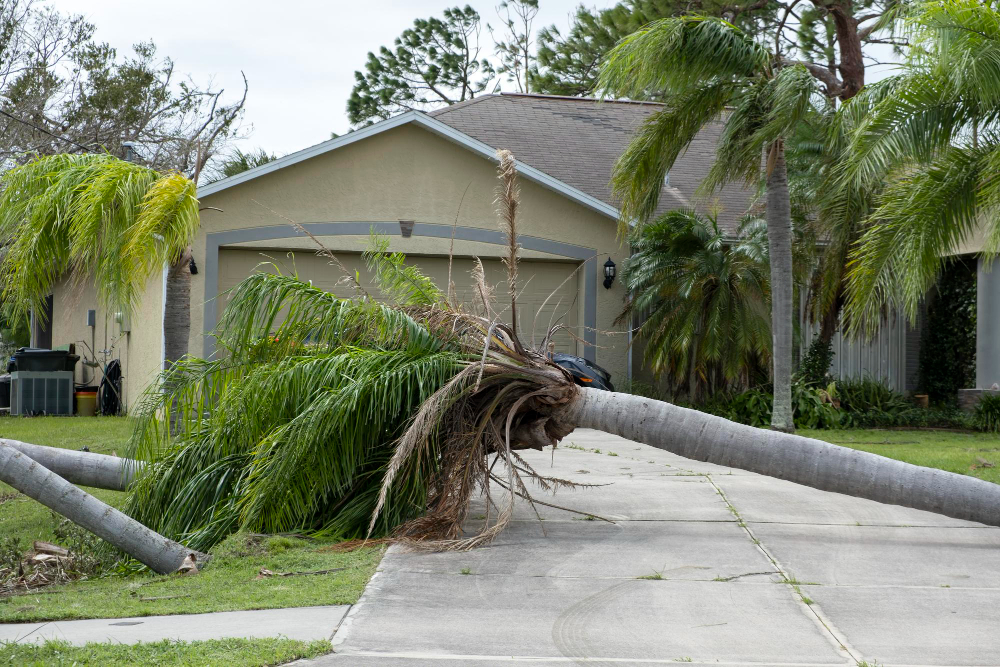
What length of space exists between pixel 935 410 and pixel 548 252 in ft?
21.9

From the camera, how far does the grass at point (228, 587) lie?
16.2ft

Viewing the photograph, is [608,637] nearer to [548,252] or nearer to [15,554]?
[15,554]

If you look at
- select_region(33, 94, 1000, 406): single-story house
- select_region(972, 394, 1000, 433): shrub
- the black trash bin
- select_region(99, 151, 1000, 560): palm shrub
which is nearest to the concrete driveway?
select_region(99, 151, 1000, 560): palm shrub

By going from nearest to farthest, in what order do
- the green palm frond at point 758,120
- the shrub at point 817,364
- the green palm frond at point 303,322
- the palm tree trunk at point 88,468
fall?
the green palm frond at point 303,322 → the palm tree trunk at point 88,468 → the green palm frond at point 758,120 → the shrub at point 817,364

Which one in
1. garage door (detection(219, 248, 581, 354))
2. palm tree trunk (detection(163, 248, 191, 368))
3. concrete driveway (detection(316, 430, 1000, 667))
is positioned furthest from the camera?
garage door (detection(219, 248, 581, 354))

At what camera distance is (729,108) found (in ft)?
42.4

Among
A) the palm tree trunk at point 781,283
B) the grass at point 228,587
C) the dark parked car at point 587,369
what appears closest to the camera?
the grass at point 228,587

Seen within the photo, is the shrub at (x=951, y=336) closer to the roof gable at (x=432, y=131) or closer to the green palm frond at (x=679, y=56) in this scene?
the roof gable at (x=432, y=131)

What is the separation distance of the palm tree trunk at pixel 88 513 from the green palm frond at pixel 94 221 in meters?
3.17

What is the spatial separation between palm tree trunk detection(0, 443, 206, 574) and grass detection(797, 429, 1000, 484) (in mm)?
6727

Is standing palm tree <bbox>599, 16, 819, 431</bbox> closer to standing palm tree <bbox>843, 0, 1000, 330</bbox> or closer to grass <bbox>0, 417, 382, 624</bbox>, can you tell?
standing palm tree <bbox>843, 0, 1000, 330</bbox>

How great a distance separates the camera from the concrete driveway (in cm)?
425

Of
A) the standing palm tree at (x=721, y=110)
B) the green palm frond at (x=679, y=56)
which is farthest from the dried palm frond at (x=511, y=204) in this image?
the standing palm tree at (x=721, y=110)

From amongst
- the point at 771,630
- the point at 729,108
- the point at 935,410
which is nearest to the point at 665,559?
the point at 771,630
